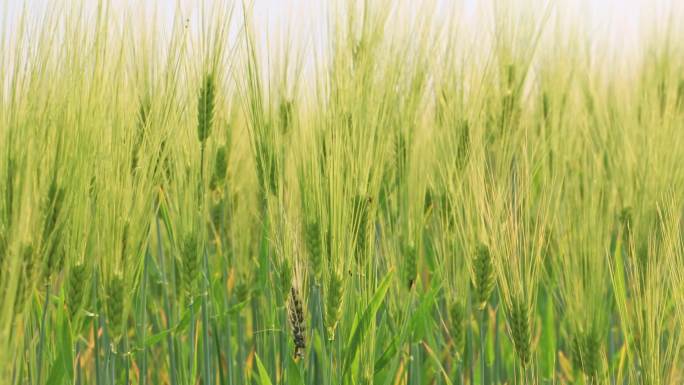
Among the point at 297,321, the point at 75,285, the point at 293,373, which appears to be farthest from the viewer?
the point at 293,373

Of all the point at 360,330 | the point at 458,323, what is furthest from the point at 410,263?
the point at 360,330

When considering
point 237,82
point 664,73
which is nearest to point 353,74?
point 237,82

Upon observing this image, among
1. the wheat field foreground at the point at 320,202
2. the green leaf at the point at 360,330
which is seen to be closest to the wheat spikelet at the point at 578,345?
the wheat field foreground at the point at 320,202

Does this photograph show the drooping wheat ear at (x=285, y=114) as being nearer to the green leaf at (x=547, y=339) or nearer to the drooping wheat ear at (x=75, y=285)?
the drooping wheat ear at (x=75, y=285)

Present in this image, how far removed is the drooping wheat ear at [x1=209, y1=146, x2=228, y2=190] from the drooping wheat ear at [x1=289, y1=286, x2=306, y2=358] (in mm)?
452

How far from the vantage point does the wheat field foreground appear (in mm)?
1256

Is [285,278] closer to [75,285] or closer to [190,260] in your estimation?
[190,260]

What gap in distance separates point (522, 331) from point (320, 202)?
0.33m

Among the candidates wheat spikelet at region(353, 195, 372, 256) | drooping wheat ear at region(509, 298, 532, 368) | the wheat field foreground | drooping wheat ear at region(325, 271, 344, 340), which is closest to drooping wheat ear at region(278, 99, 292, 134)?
the wheat field foreground

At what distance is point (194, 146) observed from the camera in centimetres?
156

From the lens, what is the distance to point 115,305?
4.26 feet

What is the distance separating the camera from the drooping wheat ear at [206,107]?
1526 millimetres

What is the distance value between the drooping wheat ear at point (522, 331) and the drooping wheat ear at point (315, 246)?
0.28 metres

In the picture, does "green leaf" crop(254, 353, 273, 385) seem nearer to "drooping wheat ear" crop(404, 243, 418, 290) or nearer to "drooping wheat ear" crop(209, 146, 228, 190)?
"drooping wheat ear" crop(404, 243, 418, 290)
